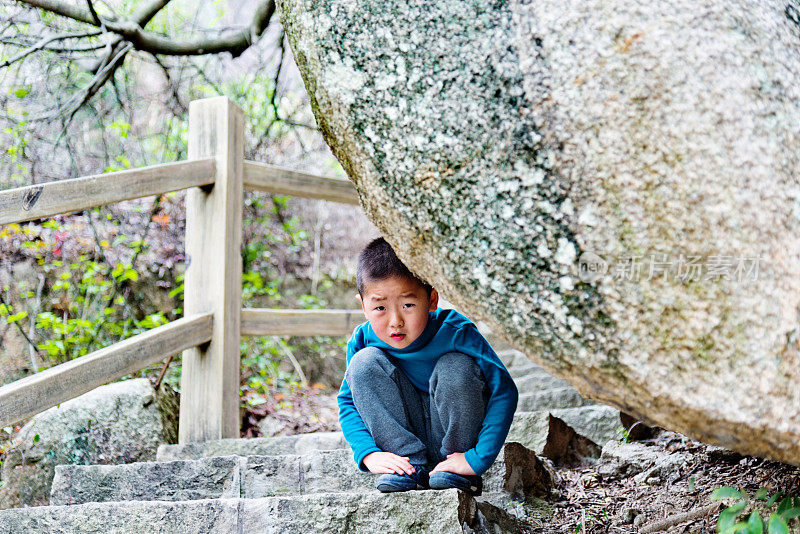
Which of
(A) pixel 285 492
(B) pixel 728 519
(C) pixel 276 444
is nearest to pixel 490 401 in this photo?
(B) pixel 728 519

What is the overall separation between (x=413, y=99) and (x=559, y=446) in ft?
6.45

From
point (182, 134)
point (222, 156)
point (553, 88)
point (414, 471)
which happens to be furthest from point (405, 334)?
point (182, 134)

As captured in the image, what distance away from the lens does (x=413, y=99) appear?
→ 60.1 inches

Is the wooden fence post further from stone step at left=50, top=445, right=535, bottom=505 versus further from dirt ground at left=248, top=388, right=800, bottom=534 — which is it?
dirt ground at left=248, top=388, right=800, bottom=534

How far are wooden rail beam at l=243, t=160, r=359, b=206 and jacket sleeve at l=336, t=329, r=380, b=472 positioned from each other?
1559 mm

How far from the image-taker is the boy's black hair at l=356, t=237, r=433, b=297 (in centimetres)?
221

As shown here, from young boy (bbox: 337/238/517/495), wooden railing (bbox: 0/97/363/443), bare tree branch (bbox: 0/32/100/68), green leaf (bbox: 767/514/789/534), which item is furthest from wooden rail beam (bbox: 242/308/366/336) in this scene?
green leaf (bbox: 767/514/789/534)

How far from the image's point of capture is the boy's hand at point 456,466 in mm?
2141

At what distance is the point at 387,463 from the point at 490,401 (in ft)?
1.25

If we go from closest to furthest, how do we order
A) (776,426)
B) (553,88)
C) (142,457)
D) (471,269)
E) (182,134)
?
(776,426) → (553,88) → (471,269) → (142,457) → (182,134)

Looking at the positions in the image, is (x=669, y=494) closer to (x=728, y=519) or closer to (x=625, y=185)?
(x=728, y=519)

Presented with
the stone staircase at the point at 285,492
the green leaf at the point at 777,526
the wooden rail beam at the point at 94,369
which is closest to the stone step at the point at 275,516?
the stone staircase at the point at 285,492

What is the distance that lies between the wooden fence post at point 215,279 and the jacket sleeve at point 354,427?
46.5 inches

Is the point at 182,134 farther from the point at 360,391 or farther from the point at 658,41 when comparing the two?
the point at 658,41
